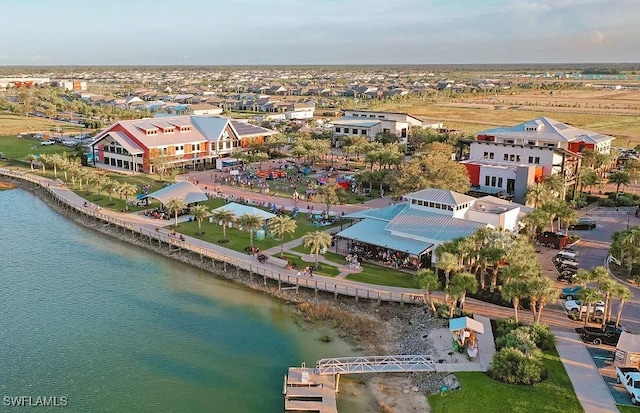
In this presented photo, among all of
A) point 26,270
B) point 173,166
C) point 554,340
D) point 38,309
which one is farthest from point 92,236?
point 554,340

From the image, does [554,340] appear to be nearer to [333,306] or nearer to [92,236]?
[333,306]

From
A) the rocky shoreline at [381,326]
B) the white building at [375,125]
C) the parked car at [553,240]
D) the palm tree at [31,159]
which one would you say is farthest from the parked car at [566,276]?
the palm tree at [31,159]

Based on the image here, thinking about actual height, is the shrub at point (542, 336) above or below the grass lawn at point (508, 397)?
above

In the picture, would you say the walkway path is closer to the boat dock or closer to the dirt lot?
the boat dock

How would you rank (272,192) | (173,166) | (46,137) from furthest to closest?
(46,137) → (173,166) → (272,192)

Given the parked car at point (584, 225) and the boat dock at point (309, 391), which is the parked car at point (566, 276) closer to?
the parked car at point (584, 225)

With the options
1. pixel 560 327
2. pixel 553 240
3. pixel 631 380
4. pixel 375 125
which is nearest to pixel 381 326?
pixel 560 327

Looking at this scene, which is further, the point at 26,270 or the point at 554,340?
the point at 26,270
